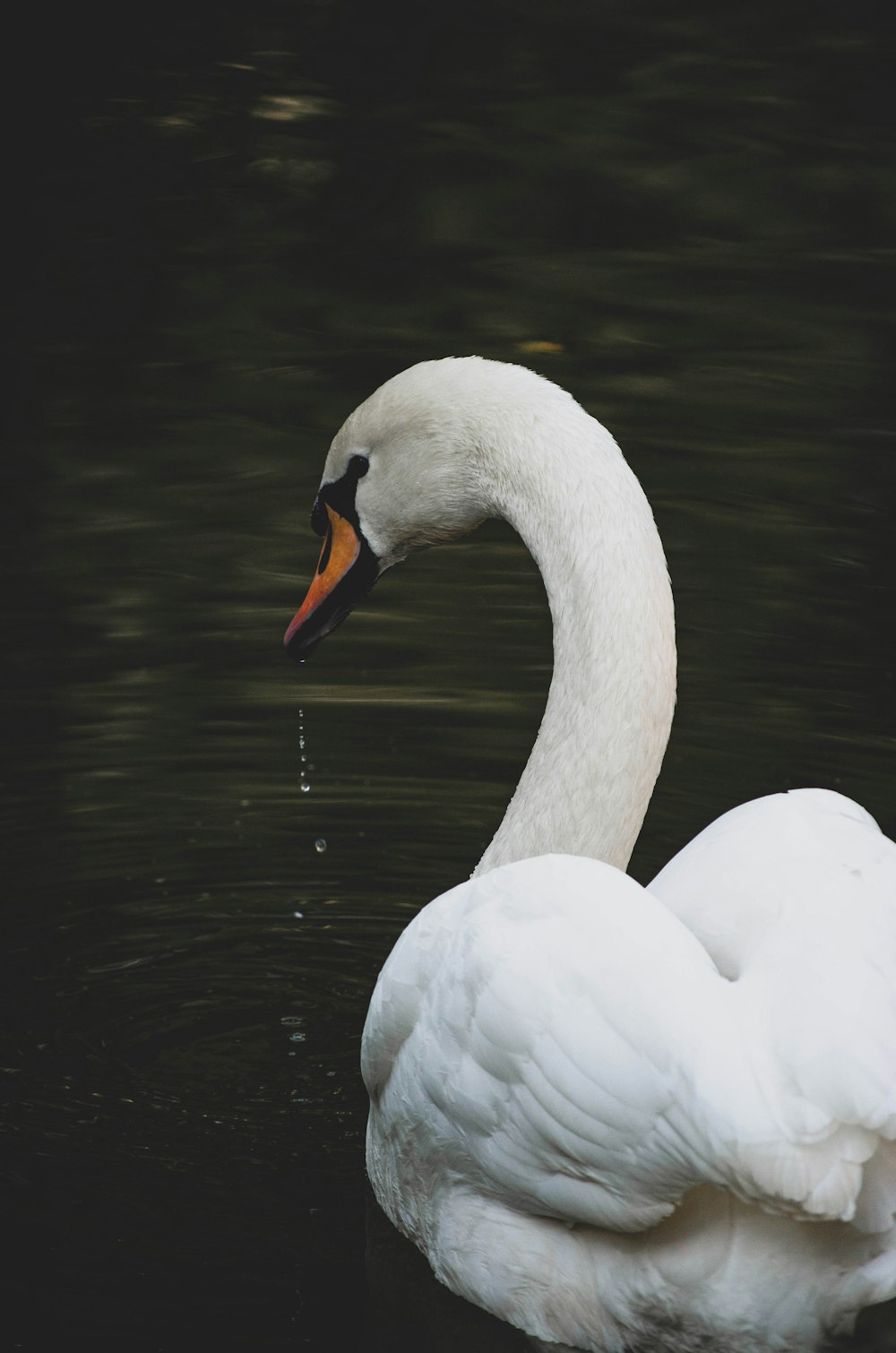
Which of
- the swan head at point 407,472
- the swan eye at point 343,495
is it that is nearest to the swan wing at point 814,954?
the swan head at point 407,472

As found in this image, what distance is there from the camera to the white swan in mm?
3514

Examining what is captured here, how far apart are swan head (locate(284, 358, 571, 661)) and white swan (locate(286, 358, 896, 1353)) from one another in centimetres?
1

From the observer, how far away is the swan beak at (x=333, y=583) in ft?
17.8

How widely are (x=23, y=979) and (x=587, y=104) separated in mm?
9542

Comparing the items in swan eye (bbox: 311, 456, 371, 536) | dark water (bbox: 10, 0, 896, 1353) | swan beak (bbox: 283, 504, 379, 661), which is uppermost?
swan eye (bbox: 311, 456, 371, 536)

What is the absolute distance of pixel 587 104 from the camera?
13.9 meters

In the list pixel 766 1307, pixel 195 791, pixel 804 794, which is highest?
pixel 804 794

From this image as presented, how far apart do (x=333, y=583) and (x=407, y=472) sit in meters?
0.47

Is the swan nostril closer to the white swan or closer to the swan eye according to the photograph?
the swan eye

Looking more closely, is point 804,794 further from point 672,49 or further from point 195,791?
point 672,49

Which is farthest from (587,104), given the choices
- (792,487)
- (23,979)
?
(23,979)

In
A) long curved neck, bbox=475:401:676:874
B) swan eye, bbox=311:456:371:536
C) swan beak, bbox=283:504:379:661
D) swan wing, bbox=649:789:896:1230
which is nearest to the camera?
swan wing, bbox=649:789:896:1230

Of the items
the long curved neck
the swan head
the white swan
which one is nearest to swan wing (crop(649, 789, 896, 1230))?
the white swan

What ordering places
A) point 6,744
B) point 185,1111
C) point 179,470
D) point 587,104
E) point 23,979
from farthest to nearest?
1. point 587,104
2. point 179,470
3. point 6,744
4. point 23,979
5. point 185,1111
